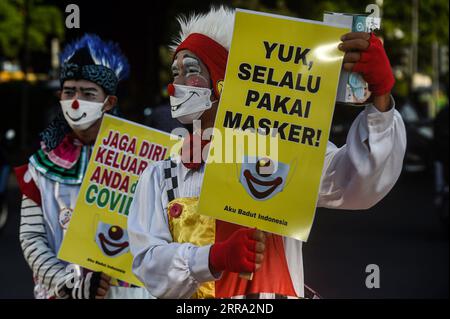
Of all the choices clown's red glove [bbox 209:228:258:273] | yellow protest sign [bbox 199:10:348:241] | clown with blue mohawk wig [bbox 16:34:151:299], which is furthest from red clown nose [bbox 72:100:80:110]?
clown's red glove [bbox 209:228:258:273]

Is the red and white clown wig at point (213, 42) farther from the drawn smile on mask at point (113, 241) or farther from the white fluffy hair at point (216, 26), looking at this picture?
the drawn smile on mask at point (113, 241)

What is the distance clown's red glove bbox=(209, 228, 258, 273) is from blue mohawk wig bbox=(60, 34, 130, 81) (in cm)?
184

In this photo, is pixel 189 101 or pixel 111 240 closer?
pixel 189 101

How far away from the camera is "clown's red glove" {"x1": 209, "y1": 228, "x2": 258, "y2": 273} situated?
3383 millimetres

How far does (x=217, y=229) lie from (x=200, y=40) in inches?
24.2

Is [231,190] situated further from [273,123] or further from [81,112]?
[81,112]

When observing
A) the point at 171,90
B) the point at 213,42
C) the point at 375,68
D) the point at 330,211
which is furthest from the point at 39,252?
the point at 330,211

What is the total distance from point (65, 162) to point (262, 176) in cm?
179

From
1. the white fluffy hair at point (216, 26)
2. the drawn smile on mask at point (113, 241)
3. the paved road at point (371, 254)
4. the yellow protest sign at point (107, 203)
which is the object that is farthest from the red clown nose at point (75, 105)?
the paved road at point (371, 254)

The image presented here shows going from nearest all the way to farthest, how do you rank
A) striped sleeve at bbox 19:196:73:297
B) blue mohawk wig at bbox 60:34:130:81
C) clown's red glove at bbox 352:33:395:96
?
1. clown's red glove at bbox 352:33:395:96
2. striped sleeve at bbox 19:196:73:297
3. blue mohawk wig at bbox 60:34:130:81

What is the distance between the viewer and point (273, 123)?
11.5 feet

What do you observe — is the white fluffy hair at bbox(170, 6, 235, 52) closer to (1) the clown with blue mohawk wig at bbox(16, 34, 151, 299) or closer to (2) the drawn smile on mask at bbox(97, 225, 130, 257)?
(2) the drawn smile on mask at bbox(97, 225, 130, 257)

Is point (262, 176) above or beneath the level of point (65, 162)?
beneath
